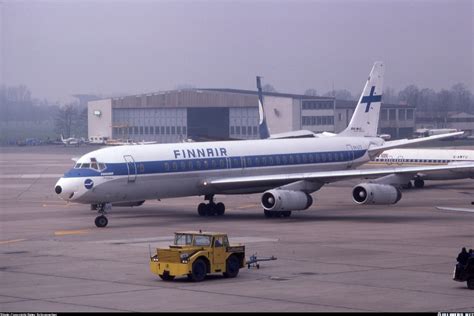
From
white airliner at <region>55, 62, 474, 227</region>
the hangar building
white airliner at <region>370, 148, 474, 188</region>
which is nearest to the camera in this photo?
white airliner at <region>55, 62, 474, 227</region>

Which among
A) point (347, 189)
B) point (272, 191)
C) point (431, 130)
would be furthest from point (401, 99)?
point (272, 191)

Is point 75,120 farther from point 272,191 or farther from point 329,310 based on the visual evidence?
point 329,310

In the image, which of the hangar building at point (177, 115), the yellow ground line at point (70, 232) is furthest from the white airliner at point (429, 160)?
the hangar building at point (177, 115)

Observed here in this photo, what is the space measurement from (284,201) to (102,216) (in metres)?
9.95

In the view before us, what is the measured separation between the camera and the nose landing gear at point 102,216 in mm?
51156

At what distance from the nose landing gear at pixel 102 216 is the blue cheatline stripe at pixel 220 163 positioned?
1.78m

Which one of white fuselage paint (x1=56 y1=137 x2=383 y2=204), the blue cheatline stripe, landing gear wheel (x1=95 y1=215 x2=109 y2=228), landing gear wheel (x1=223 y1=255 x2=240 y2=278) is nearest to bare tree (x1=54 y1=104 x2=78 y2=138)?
the blue cheatline stripe

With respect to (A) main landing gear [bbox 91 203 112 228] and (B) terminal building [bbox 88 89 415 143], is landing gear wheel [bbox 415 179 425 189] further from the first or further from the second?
(B) terminal building [bbox 88 89 415 143]

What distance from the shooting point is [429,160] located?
85312 millimetres

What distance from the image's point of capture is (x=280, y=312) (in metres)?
25.8

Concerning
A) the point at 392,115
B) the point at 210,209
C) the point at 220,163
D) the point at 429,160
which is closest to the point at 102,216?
the point at 210,209

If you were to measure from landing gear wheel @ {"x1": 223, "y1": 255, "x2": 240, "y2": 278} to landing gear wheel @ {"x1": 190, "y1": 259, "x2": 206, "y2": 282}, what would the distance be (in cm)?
102

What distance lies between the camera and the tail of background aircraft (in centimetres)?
7075

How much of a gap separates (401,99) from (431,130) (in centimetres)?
906
